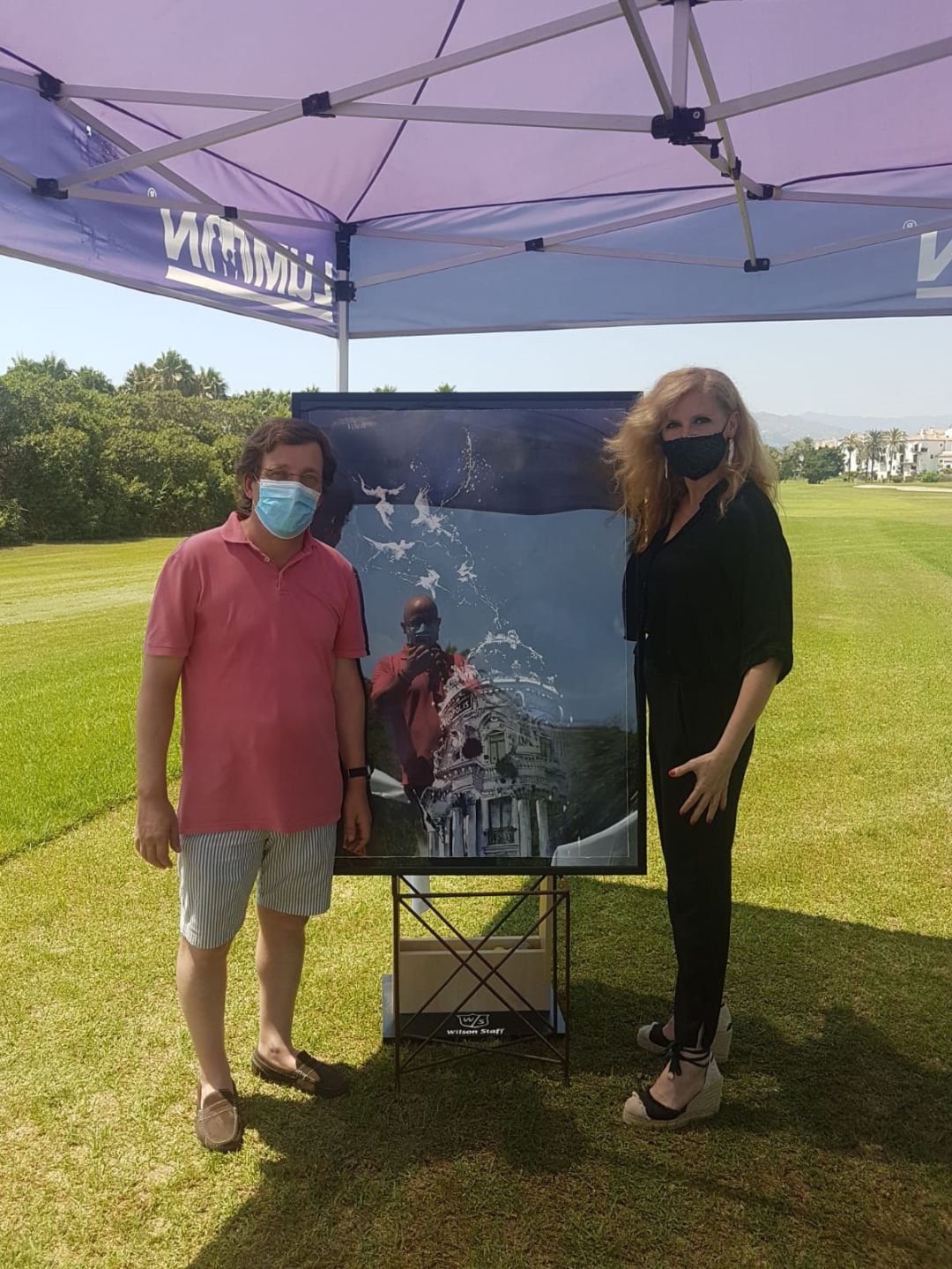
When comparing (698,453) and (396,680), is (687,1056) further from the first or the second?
(698,453)

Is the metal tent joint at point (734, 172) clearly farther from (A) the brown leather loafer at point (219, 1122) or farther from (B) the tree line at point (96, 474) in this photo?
(B) the tree line at point (96, 474)

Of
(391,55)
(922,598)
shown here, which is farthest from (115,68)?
(922,598)

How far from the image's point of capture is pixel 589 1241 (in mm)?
1924

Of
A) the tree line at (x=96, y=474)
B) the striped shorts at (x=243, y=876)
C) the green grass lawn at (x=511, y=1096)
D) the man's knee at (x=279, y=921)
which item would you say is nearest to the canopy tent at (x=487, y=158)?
the striped shorts at (x=243, y=876)

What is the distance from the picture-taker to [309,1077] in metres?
2.41

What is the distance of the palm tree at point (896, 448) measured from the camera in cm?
7619

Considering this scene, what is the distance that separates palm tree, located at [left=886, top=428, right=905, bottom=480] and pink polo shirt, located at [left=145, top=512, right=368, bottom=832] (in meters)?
79.1

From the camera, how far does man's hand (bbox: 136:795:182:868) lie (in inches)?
80.7

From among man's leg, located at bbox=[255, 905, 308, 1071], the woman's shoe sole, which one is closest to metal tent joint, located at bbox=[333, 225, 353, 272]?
man's leg, located at bbox=[255, 905, 308, 1071]

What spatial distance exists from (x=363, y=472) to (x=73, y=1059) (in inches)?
71.8

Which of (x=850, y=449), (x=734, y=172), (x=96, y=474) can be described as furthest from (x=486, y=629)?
(x=850, y=449)

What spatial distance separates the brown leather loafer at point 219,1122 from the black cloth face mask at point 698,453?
1.89 m

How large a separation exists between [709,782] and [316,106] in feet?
6.88

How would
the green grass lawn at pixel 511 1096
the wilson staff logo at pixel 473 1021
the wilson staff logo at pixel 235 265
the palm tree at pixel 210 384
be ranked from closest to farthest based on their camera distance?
1. the green grass lawn at pixel 511 1096
2. the wilson staff logo at pixel 473 1021
3. the wilson staff logo at pixel 235 265
4. the palm tree at pixel 210 384
